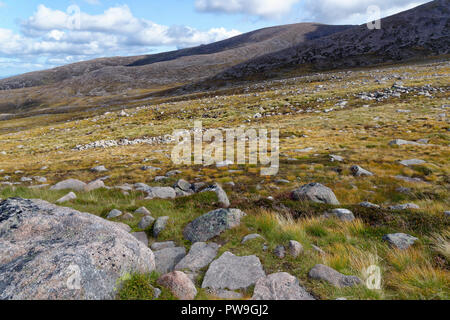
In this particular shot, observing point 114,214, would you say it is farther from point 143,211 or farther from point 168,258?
point 168,258

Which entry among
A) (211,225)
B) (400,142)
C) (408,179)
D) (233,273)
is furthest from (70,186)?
(400,142)

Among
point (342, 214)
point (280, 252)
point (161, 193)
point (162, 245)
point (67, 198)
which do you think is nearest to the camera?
point (280, 252)

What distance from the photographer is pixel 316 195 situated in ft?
28.1

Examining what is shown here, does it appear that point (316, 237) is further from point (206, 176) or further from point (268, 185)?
point (206, 176)

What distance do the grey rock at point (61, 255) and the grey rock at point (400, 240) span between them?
5117 millimetres

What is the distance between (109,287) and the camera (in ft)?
12.3

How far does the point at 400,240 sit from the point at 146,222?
21.4ft

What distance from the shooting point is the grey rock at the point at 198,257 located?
4855mm

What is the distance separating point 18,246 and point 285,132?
24.6 m

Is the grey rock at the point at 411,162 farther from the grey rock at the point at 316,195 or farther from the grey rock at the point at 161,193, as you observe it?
the grey rock at the point at 161,193

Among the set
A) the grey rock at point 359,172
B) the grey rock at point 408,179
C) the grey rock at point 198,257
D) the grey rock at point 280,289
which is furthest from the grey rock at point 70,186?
the grey rock at point 408,179

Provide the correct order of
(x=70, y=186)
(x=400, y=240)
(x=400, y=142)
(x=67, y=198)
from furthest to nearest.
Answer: (x=400, y=142), (x=70, y=186), (x=67, y=198), (x=400, y=240)

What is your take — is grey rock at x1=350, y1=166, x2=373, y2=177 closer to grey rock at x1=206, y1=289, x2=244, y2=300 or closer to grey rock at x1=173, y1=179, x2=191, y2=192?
grey rock at x1=173, y1=179, x2=191, y2=192

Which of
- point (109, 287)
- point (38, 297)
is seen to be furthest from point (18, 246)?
point (109, 287)
